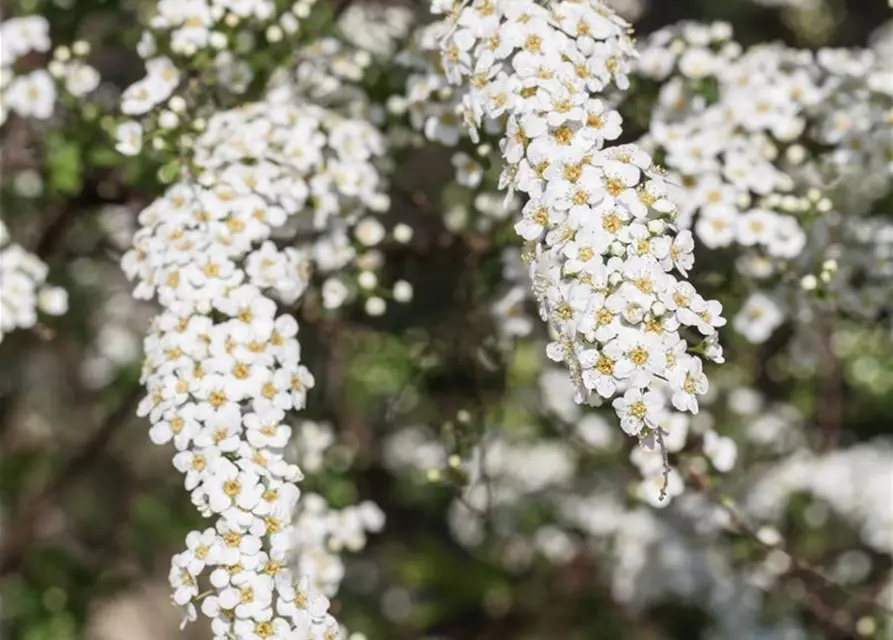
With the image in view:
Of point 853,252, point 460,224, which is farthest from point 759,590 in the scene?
point 460,224

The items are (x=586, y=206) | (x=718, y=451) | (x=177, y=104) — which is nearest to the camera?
(x=586, y=206)

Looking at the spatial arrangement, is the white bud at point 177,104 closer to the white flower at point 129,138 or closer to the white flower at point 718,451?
the white flower at point 129,138

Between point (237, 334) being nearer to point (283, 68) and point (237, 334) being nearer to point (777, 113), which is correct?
point (283, 68)

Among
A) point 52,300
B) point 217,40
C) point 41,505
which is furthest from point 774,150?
point 41,505

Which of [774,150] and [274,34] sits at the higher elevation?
[774,150]

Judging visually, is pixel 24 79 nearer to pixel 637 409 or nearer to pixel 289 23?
pixel 289 23

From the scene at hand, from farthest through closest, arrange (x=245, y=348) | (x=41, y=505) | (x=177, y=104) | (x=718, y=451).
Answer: (x=41, y=505) < (x=718, y=451) < (x=177, y=104) < (x=245, y=348)

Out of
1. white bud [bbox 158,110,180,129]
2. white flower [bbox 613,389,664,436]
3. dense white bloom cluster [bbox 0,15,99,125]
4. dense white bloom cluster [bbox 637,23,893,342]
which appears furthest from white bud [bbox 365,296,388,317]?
white flower [bbox 613,389,664,436]
